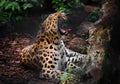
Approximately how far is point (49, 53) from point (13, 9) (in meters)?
2.29

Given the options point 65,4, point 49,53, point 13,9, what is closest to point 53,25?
point 49,53

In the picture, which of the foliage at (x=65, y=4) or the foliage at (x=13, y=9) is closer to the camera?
the foliage at (x=13, y=9)

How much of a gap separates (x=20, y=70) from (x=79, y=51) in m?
1.56

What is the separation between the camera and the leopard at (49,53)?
7.93 metres

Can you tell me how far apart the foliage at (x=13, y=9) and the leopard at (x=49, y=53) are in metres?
1.81

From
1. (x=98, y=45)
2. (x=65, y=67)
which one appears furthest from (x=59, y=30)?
(x=98, y=45)

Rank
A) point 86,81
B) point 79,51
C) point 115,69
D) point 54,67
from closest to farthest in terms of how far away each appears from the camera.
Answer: point 115,69 → point 86,81 → point 54,67 → point 79,51

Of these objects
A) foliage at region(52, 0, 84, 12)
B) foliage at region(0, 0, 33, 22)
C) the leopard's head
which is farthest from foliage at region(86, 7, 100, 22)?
the leopard's head

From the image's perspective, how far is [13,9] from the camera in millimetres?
9844

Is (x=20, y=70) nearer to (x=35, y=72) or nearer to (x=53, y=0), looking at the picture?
(x=35, y=72)

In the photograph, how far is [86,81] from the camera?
411 centimetres

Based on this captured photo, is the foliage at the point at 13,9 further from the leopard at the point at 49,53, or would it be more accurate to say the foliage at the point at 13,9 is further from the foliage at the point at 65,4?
the leopard at the point at 49,53

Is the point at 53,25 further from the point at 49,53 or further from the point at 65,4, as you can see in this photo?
the point at 65,4

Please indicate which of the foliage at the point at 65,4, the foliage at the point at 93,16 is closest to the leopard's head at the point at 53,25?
the foliage at the point at 65,4
